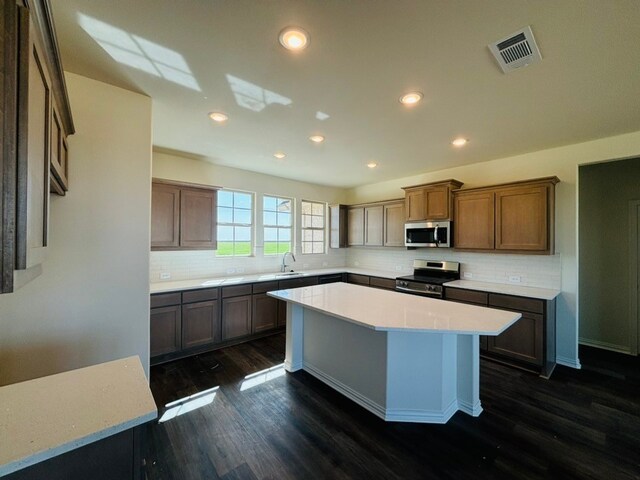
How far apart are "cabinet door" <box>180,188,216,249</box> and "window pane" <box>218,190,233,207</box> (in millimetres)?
492

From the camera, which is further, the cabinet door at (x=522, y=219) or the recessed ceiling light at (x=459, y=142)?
the cabinet door at (x=522, y=219)

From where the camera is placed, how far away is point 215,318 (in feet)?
12.1

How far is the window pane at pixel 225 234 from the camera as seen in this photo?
4418mm

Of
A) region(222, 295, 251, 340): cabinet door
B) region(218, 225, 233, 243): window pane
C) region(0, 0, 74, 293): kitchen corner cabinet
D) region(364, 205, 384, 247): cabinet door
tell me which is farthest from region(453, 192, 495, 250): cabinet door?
region(0, 0, 74, 293): kitchen corner cabinet

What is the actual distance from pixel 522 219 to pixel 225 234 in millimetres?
4213

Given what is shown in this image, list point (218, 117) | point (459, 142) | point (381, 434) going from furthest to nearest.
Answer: point (459, 142) < point (218, 117) < point (381, 434)

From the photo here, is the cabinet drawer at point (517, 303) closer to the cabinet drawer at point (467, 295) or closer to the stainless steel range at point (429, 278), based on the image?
the cabinet drawer at point (467, 295)

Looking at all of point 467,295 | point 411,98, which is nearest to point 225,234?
point 411,98

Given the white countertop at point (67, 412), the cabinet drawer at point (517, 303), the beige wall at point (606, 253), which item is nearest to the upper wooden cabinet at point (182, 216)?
the white countertop at point (67, 412)

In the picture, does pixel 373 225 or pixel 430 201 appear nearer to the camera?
pixel 430 201

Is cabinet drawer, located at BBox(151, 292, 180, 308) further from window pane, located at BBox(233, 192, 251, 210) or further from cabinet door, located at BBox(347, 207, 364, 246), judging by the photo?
cabinet door, located at BBox(347, 207, 364, 246)

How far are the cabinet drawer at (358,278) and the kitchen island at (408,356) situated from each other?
93.5 inches

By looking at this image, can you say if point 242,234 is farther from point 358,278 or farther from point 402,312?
point 402,312

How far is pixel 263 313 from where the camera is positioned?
4.16 m
